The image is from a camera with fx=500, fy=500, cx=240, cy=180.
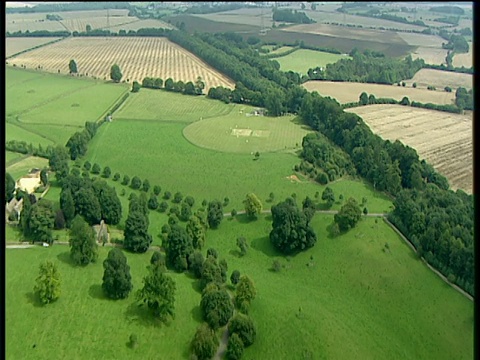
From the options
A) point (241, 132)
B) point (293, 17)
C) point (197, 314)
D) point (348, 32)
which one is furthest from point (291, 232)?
point (293, 17)

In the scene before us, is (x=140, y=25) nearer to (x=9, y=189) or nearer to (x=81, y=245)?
(x=9, y=189)

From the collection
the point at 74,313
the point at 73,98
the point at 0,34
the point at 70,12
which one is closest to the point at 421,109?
the point at 73,98

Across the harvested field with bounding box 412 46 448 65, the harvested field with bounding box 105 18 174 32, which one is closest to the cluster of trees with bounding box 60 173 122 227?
the harvested field with bounding box 412 46 448 65

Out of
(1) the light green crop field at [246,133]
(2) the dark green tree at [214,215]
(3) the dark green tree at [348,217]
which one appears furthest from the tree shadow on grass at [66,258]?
(1) the light green crop field at [246,133]

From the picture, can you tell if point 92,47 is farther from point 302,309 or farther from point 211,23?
point 302,309

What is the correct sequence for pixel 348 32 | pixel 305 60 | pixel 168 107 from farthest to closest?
pixel 348 32 → pixel 305 60 → pixel 168 107

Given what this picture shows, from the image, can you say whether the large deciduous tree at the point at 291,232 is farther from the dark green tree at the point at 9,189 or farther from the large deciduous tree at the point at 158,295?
the dark green tree at the point at 9,189

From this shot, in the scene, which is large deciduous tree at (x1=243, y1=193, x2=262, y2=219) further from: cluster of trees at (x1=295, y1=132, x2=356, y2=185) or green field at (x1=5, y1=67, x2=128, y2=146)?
green field at (x1=5, y1=67, x2=128, y2=146)
